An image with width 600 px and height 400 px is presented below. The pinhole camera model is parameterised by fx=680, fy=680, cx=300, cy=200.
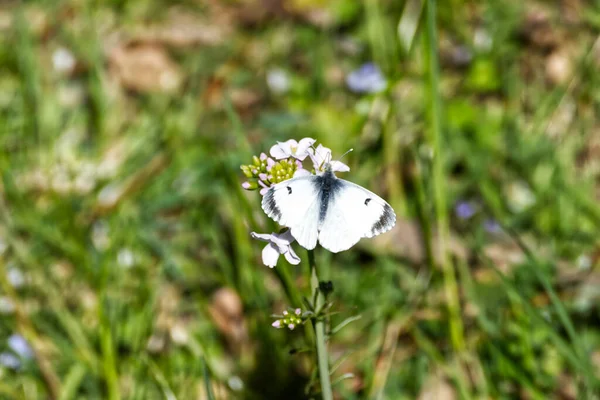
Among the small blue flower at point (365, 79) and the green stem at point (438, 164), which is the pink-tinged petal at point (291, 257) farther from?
the small blue flower at point (365, 79)

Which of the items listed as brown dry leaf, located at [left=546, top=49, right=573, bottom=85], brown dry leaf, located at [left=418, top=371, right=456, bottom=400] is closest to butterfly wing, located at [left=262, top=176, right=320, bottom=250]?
brown dry leaf, located at [left=418, top=371, right=456, bottom=400]

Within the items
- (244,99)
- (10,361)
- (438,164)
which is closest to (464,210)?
(438,164)

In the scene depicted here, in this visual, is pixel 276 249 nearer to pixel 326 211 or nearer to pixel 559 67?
pixel 326 211

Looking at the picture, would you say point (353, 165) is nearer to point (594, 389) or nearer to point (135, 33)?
point (594, 389)

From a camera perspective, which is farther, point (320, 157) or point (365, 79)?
point (365, 79)

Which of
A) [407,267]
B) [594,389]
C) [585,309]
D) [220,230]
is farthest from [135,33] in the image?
[594,389]

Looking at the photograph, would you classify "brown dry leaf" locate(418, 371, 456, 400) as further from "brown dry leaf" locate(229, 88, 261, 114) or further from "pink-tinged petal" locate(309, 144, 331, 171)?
"brown dry leaf" locate(229, 88, 261, 114)
